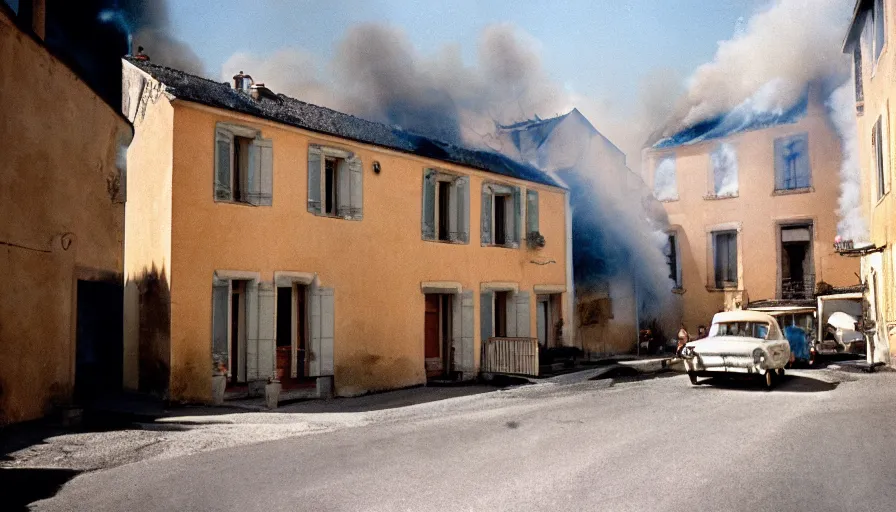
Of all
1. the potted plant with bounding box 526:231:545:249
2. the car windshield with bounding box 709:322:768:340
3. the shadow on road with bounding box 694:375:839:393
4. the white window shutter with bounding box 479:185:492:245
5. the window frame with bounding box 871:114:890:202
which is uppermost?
the window frame with bounding box 871:114:890:202

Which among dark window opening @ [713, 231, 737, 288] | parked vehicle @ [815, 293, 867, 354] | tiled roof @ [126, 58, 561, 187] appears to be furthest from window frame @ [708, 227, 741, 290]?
tiled roof @ [126, 58, 561, 187]

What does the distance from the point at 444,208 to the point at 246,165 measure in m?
5.56

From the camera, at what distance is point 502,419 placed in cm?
1012

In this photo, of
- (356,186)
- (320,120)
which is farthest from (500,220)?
(320,120)

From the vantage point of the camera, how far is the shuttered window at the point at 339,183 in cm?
1442

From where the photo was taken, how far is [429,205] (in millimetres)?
16656

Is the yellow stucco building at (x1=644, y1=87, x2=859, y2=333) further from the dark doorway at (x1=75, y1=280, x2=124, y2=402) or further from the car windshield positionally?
the dark doorway at (x1=75, y1=280, x2=124, y2=402)

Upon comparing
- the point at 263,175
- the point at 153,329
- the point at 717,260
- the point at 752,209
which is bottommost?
the point at 153,329

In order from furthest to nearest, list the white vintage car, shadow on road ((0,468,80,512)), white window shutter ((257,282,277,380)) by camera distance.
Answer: the white vintage car → white window shutter ((257,282,277,380)) → shadow on road ((0,468,80,512))

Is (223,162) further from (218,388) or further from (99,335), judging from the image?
(99,335)

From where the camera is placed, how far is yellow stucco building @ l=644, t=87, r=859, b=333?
27234 mm

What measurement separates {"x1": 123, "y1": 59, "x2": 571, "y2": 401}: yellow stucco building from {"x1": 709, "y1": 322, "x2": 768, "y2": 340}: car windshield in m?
5.48

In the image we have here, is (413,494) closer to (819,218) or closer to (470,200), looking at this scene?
(470,200)

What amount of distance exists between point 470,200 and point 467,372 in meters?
4.18
